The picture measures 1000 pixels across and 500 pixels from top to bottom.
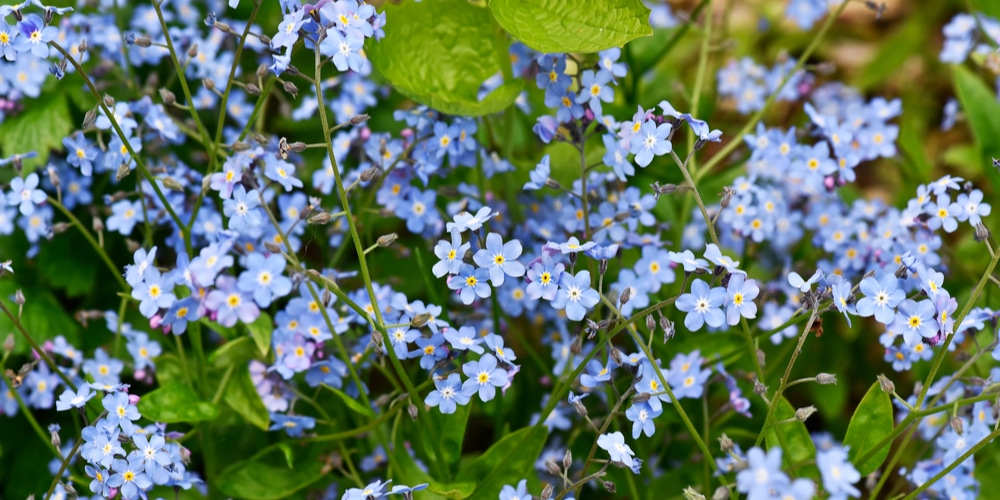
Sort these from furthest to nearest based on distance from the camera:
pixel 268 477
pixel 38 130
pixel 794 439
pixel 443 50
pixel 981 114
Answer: pixel 981 114 < pixel 38 130 < pixel 443 50 < pixel 268 477 < pixel 794 439

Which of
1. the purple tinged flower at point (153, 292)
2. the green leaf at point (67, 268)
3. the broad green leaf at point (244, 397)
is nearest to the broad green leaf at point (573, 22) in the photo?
the purple tinged flower at point (153, 292)

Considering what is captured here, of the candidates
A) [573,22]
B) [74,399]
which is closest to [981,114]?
[573,22]

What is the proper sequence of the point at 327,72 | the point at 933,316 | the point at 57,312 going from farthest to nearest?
the point at 327,72 → the point at 57,312 → the point at 933,316

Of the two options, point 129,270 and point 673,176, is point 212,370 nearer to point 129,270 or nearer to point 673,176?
point 129,270

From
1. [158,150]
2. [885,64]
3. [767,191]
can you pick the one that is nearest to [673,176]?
[767,191]

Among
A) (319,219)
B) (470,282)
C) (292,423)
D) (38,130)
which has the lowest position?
(292,423)

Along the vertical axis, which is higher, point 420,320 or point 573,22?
point 573,22

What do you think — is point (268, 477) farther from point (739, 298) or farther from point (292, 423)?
point (739, 298)
